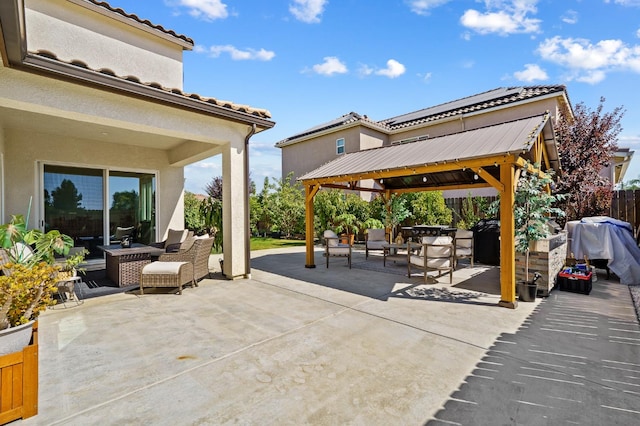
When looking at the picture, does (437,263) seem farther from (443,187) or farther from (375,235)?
(443,187)

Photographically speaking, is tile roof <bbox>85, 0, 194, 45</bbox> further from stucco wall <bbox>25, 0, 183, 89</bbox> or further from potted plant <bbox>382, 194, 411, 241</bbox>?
potted plant <bbox>382, 194, 411, 241</bbox>

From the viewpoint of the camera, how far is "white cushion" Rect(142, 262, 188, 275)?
600 centimetres

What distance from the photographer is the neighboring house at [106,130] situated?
5004 millimetres

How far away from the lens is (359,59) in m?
12.0

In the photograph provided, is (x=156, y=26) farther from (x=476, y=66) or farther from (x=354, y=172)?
(x=476, y=66)

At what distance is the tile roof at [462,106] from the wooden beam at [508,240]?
10.1 m

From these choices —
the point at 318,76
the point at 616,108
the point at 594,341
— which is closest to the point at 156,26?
the point at 318,76

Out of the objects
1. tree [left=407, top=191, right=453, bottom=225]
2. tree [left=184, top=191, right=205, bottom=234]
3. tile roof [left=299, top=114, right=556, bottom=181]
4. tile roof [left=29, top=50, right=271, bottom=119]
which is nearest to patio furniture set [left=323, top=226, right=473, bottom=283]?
tile roof [left=299, top=114, right=556, bottom=181]

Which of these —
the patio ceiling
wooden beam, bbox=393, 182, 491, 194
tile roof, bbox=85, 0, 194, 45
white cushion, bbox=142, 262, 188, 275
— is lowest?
white cushion, bbox=142, 262, 188, 275

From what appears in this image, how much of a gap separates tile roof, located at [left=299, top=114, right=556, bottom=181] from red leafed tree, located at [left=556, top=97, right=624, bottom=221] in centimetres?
255

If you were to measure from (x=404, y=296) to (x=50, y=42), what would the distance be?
34.5 feet

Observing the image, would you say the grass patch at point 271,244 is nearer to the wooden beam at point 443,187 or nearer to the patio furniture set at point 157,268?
the wooden beam at point 443,187

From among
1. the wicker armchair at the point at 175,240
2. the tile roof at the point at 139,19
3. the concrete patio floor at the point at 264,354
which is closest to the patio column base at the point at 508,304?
the concrete patio floor at the point at 264,354

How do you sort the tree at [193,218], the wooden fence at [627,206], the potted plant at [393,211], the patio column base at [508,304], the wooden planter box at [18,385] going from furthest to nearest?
the tree at [193,218] < the potted plant at [393,211] < the wooden fence at [627,206] < the patio column base at [508,304] < the wooden planter box at [18,385]
